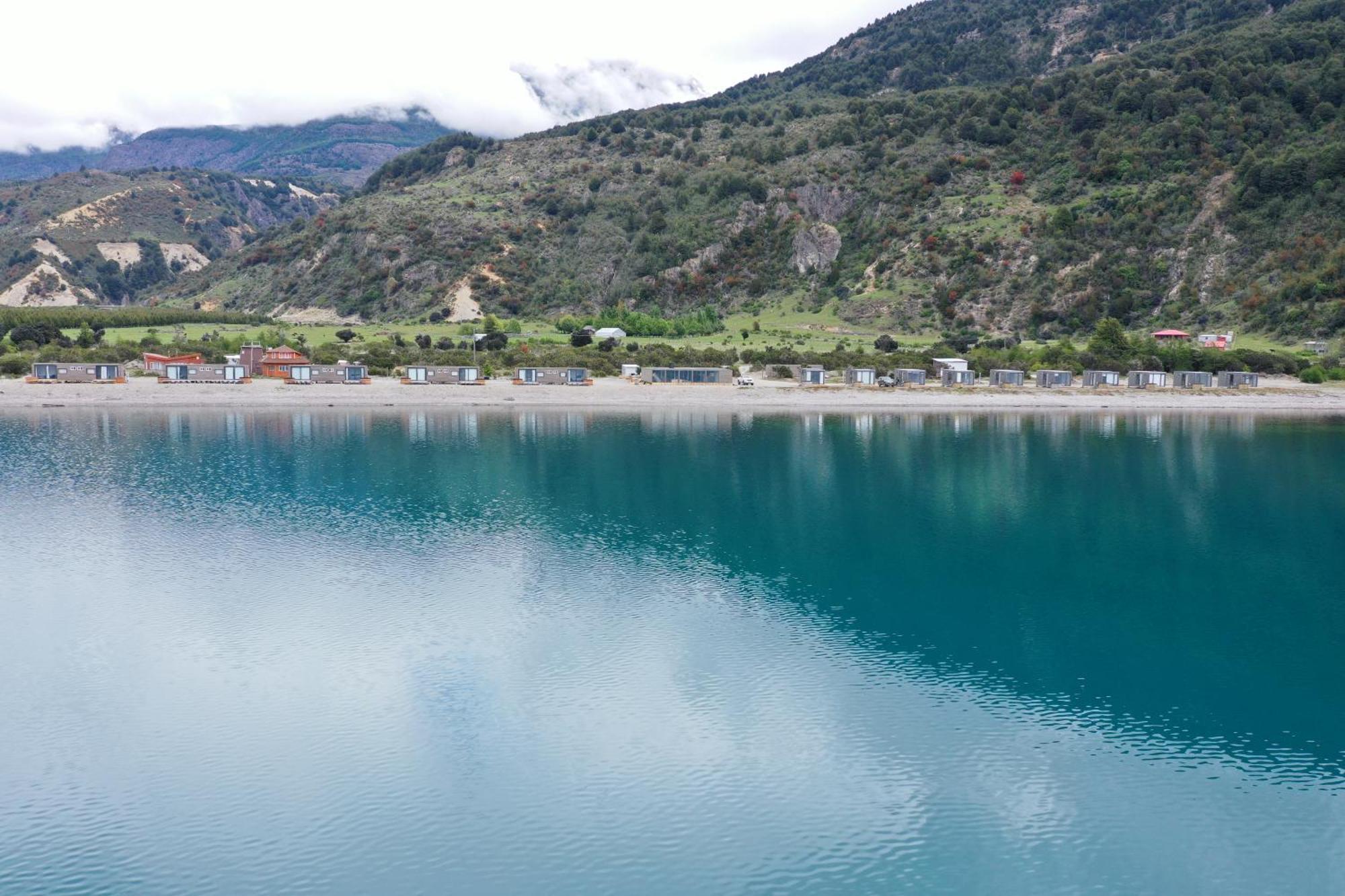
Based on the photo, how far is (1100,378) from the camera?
9638 cm

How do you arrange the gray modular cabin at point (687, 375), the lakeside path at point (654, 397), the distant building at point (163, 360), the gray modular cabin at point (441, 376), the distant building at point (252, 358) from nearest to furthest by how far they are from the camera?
the lakeside path at point (654, 397), the gray modular cabin at point (441, 376), the distant building at point (163, 360), the distant building at point (252, 358), the gray modular cabin at point (687, 375)

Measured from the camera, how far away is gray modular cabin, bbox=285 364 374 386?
298ft

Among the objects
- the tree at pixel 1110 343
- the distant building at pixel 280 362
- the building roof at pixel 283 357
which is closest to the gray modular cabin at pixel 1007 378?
the tree at pixel 1110 343

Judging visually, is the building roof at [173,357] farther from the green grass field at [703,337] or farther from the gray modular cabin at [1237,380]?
the gray modular cabin at [1237,380]

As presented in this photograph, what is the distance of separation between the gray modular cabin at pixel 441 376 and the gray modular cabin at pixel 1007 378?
4387 centimetres

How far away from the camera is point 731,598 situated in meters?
32.9

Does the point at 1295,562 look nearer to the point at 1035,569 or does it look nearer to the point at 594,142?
the point at 1035,569

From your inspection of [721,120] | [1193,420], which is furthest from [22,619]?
[721,120]

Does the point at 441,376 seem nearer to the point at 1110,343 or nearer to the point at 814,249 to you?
the point at 1110,343

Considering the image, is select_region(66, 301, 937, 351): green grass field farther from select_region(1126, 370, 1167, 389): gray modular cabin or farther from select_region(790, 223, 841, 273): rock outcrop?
select_region(1126, 370, 1167, 389): gray modular cabin

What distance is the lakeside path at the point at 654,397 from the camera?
278ft

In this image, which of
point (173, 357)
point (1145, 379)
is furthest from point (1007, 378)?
point (173, 357)

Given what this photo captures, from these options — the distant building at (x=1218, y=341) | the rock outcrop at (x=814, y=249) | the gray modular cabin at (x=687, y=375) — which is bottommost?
the gray modular cabin at (x=687, y=375)

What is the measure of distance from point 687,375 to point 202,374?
40222 mm
